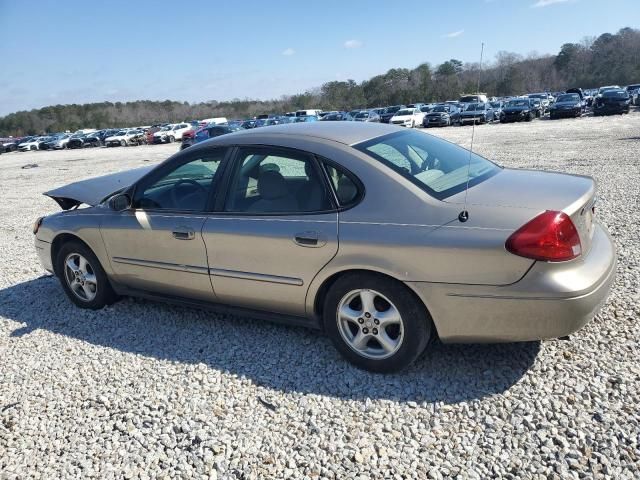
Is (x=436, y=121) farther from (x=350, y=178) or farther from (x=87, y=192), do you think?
(x=350, y=178)

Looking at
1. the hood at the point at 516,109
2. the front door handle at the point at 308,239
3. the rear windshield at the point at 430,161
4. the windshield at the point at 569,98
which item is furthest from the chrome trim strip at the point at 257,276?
the windshield at the point at 569,98

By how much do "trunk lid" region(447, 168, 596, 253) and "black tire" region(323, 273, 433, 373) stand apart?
2.11ft

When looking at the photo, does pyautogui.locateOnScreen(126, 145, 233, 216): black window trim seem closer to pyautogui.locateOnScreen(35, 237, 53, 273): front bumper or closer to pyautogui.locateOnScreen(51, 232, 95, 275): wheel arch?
pyautogui.locateOnScreen(51, 232, 95, 275): wheel arch

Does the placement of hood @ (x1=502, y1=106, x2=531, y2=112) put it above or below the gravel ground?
below

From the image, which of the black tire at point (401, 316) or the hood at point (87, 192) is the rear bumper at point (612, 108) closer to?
the hood at point (87, 192)

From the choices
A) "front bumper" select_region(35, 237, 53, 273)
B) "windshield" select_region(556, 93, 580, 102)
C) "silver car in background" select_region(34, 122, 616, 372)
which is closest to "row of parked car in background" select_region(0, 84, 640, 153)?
"windshield" select_region(556, 93, 580, 102)

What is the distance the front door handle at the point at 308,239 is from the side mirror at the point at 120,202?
68.4 inches

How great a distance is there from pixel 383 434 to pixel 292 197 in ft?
5.31

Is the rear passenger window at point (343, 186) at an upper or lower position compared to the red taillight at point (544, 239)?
upper

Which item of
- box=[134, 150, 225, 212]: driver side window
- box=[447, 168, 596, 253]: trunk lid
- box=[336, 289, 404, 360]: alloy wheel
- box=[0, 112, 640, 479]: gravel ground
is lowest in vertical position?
box=[0, 112, 640, 479]: gravel ground

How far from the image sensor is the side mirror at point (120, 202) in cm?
419

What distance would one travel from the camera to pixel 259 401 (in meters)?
3.14

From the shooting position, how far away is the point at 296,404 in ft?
10.1

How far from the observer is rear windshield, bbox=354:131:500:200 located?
3.18m
